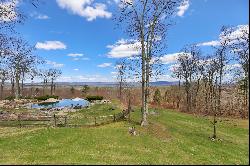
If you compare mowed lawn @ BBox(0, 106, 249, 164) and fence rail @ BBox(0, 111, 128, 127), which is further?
fence rail @ BBox(0, 111, 128, 127)

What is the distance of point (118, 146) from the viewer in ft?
101

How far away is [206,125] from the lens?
168 feet

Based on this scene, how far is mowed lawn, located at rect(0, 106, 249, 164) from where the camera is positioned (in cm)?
2573

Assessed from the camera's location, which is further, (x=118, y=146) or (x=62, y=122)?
(x=62, y=122)

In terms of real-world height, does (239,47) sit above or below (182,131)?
above

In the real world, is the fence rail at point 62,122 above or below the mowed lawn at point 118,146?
above

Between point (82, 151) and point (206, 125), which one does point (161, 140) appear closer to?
point (82, 151)

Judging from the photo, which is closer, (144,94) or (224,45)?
(144,94)

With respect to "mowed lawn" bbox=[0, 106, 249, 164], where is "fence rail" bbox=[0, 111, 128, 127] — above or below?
above

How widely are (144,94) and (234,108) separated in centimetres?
3783

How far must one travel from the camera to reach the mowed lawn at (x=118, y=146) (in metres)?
25.7

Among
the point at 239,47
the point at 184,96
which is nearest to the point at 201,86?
the point at 184,96

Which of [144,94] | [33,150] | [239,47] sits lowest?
[33,150]

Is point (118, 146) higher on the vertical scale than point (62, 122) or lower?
lower
